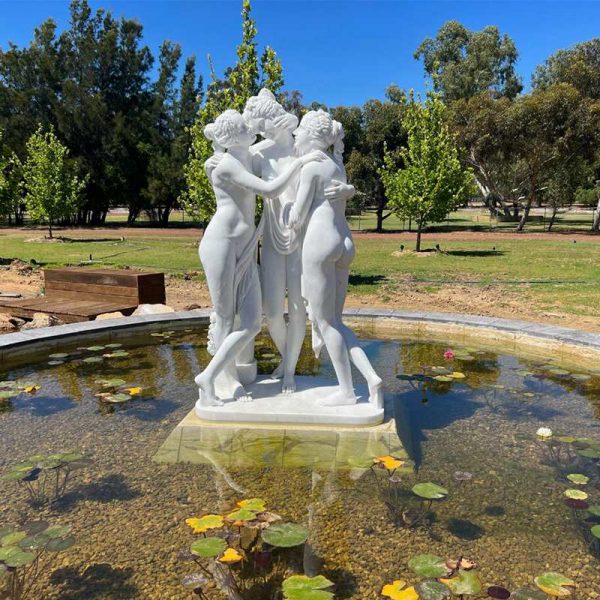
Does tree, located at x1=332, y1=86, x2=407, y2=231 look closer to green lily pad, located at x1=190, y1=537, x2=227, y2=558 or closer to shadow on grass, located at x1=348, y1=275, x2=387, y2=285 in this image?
shadow on grass, located at x1=348, y1=275, x2=387, y2=285

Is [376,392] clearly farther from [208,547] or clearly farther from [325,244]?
[208,547]

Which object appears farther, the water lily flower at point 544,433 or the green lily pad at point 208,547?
the water lily flower at point 544,433

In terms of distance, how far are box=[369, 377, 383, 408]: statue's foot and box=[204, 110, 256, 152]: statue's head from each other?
→ 1.89 m

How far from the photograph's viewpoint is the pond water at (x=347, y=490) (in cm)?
247

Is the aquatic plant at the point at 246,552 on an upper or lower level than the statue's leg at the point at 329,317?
lower

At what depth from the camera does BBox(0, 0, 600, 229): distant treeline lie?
29281mm

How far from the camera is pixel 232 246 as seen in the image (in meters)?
3.80

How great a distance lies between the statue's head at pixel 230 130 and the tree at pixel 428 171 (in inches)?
578

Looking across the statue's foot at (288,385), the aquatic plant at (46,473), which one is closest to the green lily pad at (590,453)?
the statue's foot at (288,385)

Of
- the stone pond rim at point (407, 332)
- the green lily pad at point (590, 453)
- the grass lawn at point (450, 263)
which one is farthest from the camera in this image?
the grass lawn at point (450, 263)

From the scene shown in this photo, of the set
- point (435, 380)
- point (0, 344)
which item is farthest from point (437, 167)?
point (0, 344)

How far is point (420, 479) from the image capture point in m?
3.26

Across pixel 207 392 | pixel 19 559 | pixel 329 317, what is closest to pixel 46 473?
pixel 19 559

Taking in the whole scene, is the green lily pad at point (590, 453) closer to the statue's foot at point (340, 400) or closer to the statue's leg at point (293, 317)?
the statue's foot at point (340, 400)
